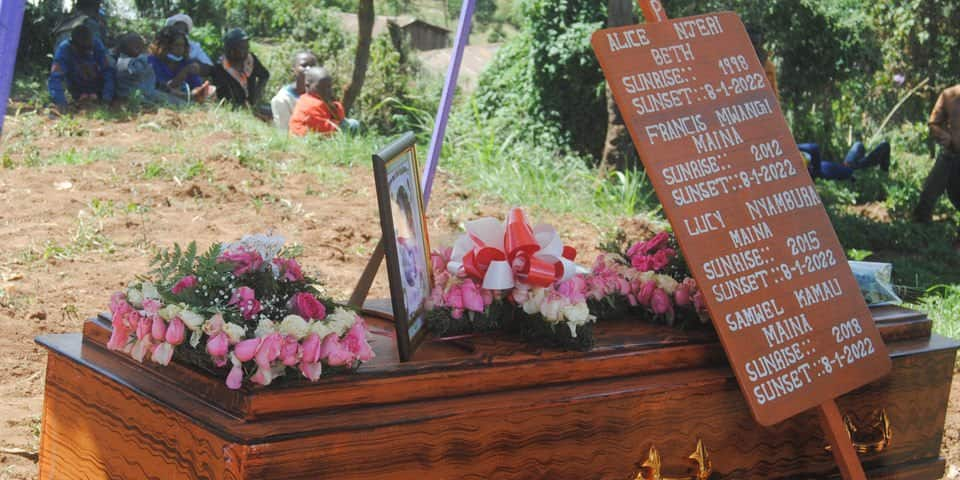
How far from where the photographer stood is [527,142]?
Result: 411 inches

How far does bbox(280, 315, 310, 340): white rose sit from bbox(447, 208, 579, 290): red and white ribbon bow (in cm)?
55

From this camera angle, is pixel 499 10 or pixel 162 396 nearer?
pixel 162 396

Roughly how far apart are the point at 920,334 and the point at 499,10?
64.9ft

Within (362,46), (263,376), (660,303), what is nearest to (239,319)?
(263,376)

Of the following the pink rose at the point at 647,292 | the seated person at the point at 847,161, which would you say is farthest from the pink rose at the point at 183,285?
the seated person at the point at 847,161

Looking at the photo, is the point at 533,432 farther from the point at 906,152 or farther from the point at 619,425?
the point at 906,152

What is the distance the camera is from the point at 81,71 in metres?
9.02

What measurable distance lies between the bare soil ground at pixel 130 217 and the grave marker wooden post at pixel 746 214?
1601 millimetres

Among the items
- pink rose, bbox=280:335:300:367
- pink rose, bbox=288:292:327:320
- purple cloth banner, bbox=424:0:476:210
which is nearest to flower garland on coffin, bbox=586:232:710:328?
purple cloth banner, bbox=424:0:476:210

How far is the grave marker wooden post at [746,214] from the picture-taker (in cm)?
248

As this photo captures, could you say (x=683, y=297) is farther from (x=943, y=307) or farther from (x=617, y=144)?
(x=617, y=144)

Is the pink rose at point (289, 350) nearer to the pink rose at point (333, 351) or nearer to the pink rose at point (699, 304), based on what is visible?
the pink rose at point (333, 351)

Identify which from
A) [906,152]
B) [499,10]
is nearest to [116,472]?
[906,152]

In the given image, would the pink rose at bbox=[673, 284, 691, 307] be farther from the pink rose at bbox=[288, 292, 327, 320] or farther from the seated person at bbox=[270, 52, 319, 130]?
the seated person at bbox=[270, 52, 319, 130]
